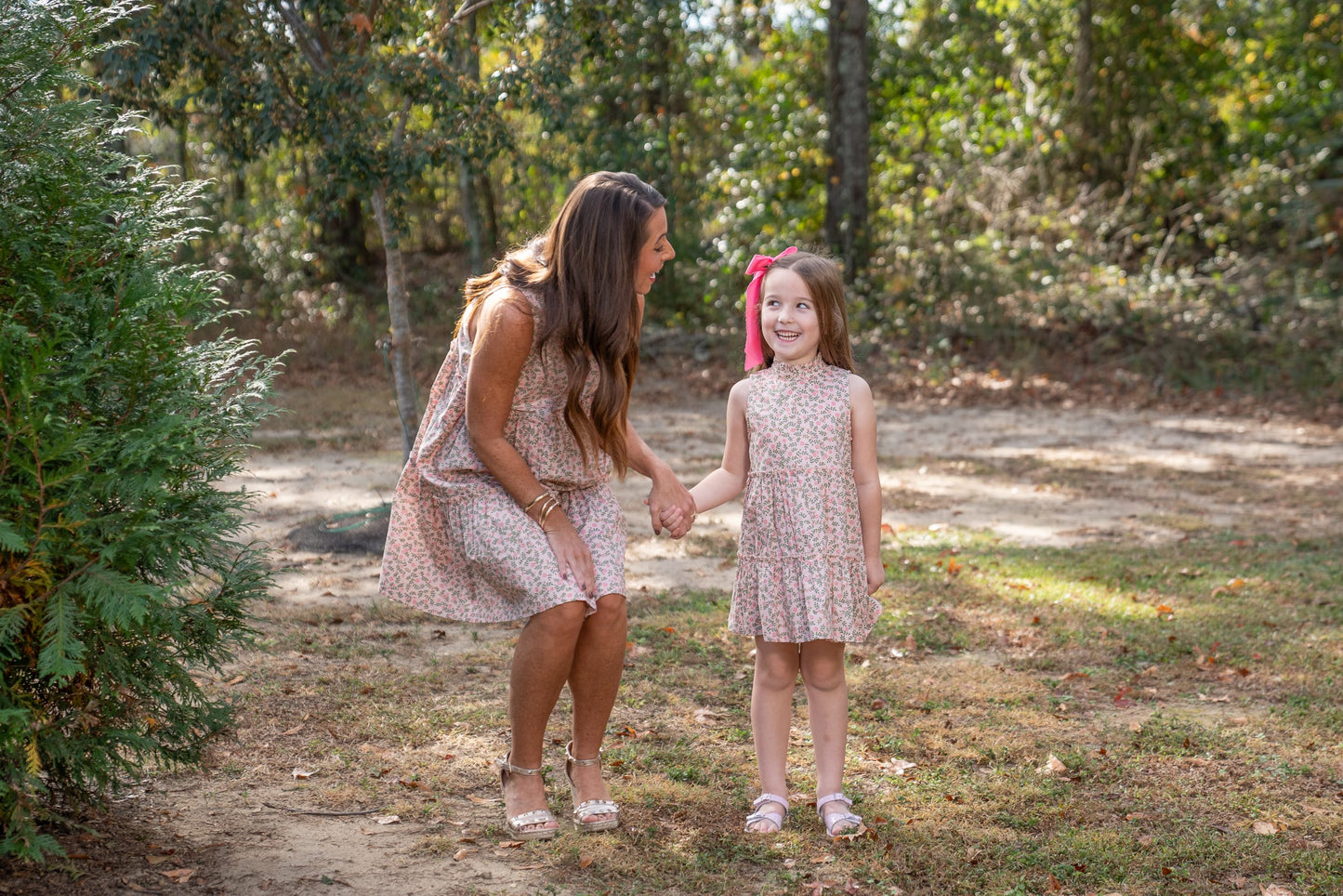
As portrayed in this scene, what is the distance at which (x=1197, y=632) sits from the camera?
17.8ft

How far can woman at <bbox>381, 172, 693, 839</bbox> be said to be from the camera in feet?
10.9

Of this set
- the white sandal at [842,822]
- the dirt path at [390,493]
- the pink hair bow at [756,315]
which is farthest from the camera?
the pink hair bow at [756,315]

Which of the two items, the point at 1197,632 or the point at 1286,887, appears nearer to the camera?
the point at 1286,887

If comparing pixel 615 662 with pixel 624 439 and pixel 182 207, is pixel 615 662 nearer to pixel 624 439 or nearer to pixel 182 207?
pixel 624 439

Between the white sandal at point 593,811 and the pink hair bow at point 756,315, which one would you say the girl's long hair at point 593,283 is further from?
the white sandal at point 593,811

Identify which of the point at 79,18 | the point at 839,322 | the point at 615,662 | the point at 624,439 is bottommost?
the point at 615,662

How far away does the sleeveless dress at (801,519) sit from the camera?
3488 mm

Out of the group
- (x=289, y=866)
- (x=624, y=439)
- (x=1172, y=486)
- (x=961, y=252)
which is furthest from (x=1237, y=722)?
(x=961, y=252)

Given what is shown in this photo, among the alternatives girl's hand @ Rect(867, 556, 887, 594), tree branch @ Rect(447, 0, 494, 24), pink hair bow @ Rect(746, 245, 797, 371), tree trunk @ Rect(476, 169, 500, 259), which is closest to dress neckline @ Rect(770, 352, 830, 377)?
pink hair bow @ Rect(746, 245, 797, 371)

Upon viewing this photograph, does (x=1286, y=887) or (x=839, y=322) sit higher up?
(x=839, y=322)

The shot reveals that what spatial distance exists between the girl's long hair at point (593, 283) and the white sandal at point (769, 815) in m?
1.12

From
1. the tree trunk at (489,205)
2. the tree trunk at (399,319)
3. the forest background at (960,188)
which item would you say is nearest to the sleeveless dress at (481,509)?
the tree trunk at (399,319)

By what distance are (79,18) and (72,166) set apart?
392 mm

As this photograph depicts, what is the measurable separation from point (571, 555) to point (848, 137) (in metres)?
13.0
